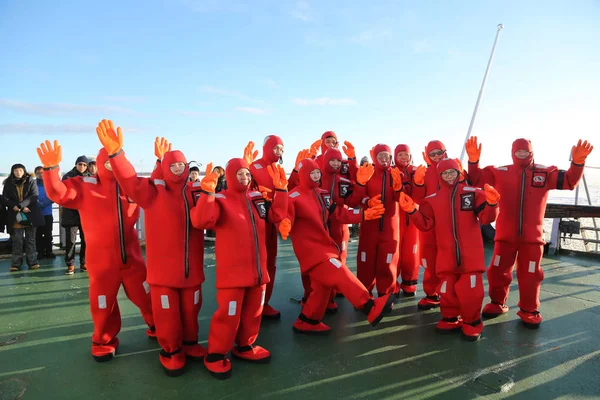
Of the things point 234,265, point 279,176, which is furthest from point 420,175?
point 234,265

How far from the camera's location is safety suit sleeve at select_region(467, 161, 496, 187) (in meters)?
4.48

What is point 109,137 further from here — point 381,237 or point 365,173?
point 381,237

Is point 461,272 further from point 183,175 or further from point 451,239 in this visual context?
point 183,175

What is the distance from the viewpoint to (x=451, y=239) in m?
3.88

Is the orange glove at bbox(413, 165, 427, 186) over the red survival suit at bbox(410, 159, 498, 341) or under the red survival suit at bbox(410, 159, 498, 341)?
over

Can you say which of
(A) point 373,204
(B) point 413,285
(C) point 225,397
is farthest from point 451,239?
(C) point 225,397

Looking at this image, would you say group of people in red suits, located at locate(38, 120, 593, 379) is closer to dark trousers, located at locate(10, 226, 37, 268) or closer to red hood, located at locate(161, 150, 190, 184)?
red hood, located at locate(161, 150, 190, 184)

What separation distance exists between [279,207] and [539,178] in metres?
2.80

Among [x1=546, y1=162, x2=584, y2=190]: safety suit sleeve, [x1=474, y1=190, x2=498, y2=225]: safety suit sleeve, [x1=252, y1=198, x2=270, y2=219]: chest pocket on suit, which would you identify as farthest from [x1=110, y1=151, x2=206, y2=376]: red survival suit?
[x1=546, y1=162, x2=584, y2=190]: safety suit sleeve

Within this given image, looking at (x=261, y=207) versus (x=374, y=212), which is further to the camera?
(x=374, y=212)

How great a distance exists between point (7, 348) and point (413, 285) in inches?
174

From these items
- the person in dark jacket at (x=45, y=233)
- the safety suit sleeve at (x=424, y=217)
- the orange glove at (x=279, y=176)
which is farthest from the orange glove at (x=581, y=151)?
the person in dark jacket at (x=45, y=233)

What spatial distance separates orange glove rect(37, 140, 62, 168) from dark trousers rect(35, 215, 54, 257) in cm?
447

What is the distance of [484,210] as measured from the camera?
12.4ft
